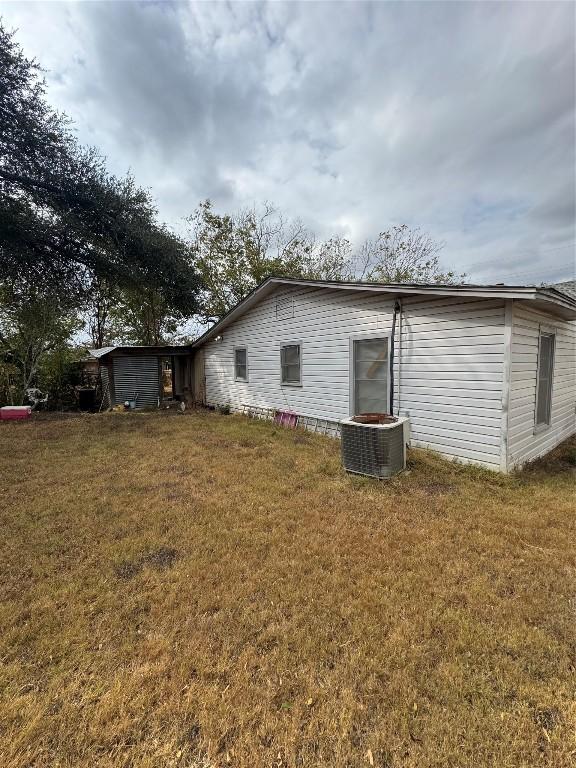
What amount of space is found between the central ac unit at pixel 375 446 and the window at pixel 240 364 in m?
6.17

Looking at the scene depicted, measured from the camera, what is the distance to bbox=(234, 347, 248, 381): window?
35.7 ft

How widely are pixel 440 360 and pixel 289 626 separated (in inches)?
181

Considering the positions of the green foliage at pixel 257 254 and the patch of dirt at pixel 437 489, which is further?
the green foliage at pixel 257 254

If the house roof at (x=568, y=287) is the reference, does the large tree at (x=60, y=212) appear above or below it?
above

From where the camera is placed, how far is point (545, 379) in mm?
6266

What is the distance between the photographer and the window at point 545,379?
5.96m

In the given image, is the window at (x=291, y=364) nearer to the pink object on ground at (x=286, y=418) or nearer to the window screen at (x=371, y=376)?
the pink object on ground at (x=286, y=418)

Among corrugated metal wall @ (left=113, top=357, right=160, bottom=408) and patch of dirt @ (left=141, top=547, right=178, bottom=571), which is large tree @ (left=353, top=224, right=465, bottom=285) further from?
patch of dirt @ (left=141, top=547, right=178, bottom=571)

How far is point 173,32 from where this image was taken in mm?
6844

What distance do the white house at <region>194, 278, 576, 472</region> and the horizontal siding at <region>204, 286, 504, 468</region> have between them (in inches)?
0.6

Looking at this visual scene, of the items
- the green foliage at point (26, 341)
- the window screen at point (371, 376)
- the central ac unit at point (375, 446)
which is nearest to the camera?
the central ac unit at point (375, 446)

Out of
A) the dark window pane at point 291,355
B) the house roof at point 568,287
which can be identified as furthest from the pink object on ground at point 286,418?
the house roof at point 568,287

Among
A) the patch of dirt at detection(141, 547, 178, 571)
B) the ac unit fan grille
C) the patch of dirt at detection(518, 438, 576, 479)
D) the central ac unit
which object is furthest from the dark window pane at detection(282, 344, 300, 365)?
the patch of dirt at detection(141, 547, 178, 571)

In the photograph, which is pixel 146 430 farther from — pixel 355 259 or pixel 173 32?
pixel 355 259
